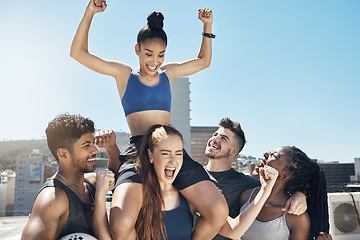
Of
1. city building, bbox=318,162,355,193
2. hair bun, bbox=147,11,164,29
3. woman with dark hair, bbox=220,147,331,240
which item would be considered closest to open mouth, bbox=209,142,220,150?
woman with dark hair, bbox=220,147,331,240

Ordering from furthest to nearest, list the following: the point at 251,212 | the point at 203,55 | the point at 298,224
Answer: the point at 203,55 < the point at 298,224 < the point at 251,212

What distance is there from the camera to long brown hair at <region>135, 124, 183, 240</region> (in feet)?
9.09

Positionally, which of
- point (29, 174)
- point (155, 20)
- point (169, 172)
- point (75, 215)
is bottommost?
point (29, 174)

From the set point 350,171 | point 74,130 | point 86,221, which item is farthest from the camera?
point 350,171

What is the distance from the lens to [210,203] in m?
2.83

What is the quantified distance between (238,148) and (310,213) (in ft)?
4.53

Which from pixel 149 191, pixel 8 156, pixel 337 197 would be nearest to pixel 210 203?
pixel 149 191

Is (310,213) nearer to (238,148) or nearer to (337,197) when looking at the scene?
(238,148)

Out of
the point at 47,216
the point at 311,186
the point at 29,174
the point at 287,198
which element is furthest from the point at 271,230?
the point at 29,174

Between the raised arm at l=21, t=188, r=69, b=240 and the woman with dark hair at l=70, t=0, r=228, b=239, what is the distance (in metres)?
0.44

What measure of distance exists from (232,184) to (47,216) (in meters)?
2.33

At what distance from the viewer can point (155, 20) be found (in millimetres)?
3123

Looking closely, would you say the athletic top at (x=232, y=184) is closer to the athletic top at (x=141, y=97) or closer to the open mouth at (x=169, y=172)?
the open mouth at (x=169, y=172)

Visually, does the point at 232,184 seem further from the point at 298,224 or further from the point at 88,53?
the point at 88,53
